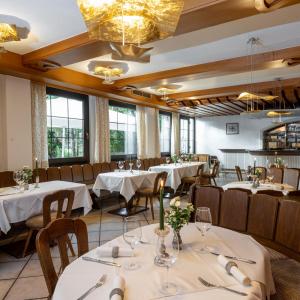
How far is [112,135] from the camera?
7.00 meters

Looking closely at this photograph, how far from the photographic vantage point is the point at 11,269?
112 inches

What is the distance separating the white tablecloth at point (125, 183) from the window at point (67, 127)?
1.25 m

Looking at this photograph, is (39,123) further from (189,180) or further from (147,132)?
(147,132)

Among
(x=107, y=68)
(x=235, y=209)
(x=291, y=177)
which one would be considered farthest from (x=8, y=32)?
(x=291, y=177)

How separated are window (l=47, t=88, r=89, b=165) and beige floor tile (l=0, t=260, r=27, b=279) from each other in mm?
2661

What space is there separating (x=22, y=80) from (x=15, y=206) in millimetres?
2556

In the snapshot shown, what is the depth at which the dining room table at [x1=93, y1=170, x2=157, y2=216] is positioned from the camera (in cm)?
462

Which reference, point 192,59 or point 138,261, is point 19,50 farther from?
point 138,261

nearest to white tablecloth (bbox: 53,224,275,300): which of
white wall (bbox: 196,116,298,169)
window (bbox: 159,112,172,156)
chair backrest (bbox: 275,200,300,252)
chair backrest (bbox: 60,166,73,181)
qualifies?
chair backrest (bbox: 275,200,300,252)

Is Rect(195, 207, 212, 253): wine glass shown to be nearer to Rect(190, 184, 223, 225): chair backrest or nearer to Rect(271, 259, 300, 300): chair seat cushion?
Rect(271, 259, 300, 300): chair seat cushion

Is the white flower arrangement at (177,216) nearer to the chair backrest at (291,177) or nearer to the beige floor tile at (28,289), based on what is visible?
the beige floor tile at (28,289)

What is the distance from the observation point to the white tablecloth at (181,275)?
1.09 metres

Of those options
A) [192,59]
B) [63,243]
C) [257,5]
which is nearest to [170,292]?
[63,243]

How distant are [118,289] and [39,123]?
14.8 ft
